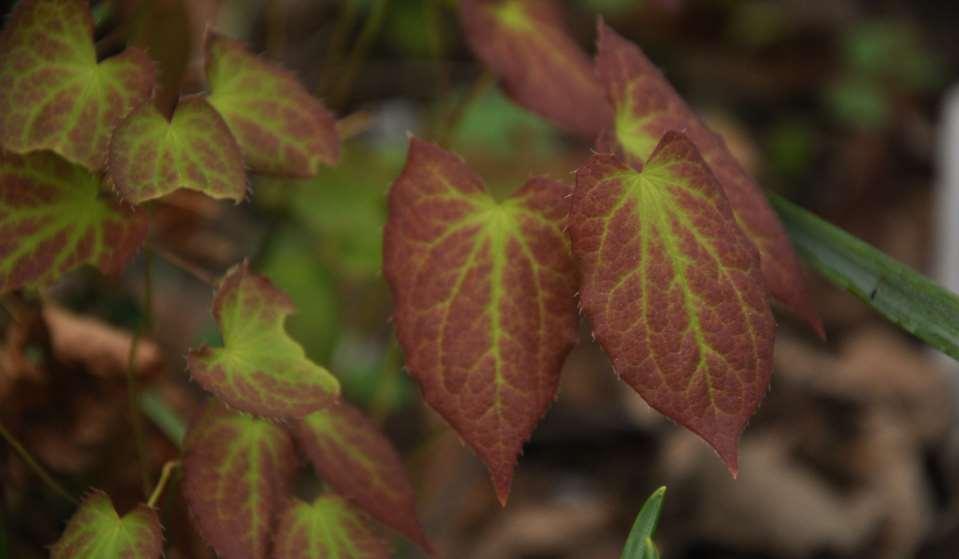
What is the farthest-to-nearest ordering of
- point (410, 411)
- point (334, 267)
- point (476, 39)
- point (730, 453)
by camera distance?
point (410, 411)
point (334, 267)
point (476, 39)
point (730, 453)

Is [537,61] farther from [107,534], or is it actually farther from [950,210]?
[950,210]

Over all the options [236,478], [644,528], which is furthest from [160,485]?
[644,528]

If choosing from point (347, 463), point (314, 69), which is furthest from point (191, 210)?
point (314, 69)

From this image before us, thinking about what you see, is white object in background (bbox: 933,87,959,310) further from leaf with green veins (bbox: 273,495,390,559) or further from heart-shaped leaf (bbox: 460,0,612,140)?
leaf with green veins (bbox: 273,495,390,559)

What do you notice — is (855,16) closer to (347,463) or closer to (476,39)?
(476,39)

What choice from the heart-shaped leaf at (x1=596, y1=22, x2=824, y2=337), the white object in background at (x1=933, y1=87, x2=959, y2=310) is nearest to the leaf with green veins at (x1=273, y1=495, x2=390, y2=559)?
the heart-shaped leaf at (x1=596, y1=22, x2=824, y2=337)
